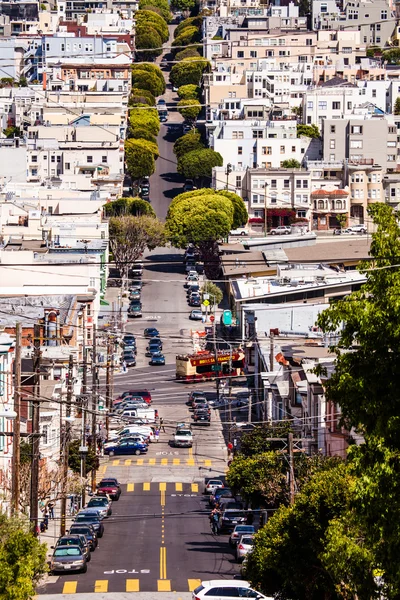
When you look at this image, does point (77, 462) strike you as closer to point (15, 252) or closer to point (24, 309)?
point (24, 309)

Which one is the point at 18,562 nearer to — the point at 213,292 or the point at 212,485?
the point at 212,485

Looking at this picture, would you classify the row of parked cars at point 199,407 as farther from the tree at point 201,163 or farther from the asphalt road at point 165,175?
the tree at point 201,163

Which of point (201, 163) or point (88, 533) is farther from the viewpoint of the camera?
point (201, 163)

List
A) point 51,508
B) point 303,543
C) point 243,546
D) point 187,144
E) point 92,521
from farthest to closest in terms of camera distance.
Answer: point 187,144 → point 51,508 → point 92,521 → point 243,546 → point 303,543

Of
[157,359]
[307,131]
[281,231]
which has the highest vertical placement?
[307,131]

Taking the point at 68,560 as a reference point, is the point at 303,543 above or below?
above

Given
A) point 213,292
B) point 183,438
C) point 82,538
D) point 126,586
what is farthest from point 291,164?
point 126,586

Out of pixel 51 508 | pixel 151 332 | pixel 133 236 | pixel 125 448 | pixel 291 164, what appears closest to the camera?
pixel 51 508

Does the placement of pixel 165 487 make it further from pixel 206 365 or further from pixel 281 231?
pixel 281 231
